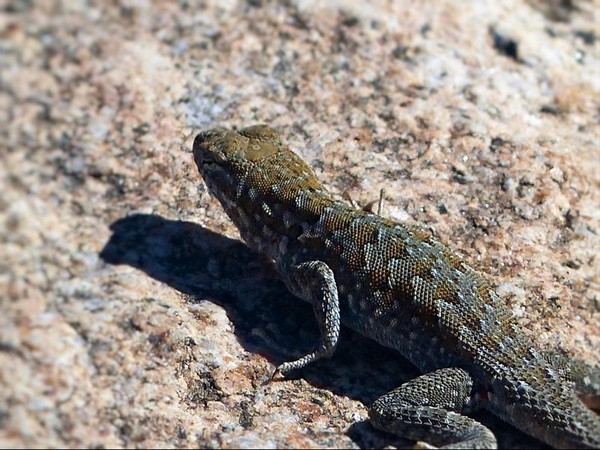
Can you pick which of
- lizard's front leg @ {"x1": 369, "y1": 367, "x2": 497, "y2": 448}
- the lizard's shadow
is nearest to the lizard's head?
the lizard's shadow

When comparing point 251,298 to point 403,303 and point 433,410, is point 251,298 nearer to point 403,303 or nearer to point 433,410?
point 403,303

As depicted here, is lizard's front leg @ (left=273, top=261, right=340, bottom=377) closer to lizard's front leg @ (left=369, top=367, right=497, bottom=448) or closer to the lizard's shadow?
the lizard's shadow

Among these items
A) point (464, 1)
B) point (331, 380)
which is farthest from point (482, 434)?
point (464, 1)

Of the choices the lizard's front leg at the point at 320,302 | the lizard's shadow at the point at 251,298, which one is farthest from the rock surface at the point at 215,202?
the lizard's front leg at the point at 320,302

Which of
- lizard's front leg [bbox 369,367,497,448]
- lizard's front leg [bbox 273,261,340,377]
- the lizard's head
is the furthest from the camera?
the lizard's head

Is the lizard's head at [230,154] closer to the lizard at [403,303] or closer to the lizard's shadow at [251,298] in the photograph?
the lizard at [403,303]

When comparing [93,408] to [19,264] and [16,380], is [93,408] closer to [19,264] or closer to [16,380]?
[16,380]

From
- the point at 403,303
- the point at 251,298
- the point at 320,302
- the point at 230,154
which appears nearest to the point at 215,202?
the point at 230,154
